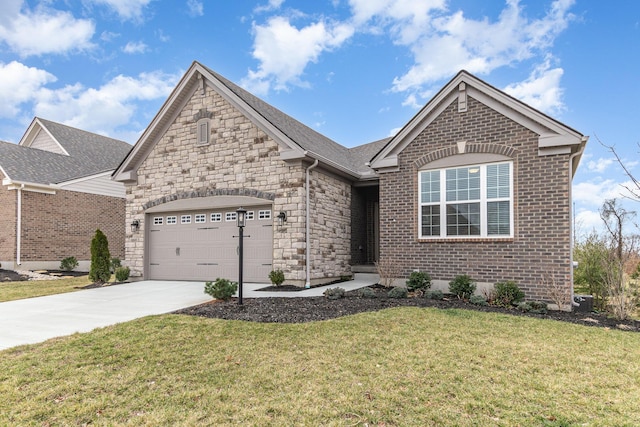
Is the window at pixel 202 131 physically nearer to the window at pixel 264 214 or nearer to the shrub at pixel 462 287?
the window at pixel 264 214

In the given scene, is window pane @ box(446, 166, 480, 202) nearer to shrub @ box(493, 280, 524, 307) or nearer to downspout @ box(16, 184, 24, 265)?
shrub @ box(493, 280, 524, 307)

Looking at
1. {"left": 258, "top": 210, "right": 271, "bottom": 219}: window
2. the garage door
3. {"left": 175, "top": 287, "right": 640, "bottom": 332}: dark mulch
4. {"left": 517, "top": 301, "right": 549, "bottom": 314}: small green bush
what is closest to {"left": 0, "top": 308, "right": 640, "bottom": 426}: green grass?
{"left": 175, "top": 287, "right": 640, "bottom": 332}: dark mulch

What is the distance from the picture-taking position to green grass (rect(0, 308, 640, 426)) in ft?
11.7

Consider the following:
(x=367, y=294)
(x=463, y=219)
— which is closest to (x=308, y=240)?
(x=367, y=294)

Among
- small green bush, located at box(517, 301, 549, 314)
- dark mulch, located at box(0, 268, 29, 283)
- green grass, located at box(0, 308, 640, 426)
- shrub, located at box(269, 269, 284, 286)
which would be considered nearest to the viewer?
green grass, located at box(0, 308, 640, 426)

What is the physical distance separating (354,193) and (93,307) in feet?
30.0

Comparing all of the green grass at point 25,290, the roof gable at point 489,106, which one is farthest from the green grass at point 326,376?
the green grass at point 25,290

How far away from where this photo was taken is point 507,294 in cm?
873

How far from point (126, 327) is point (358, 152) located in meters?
12.9

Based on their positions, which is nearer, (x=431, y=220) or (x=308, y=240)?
(x=431, y=220)

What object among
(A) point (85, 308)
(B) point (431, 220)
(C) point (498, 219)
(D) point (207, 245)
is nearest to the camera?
(A) point (85, 308)

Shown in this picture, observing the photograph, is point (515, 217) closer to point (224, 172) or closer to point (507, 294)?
point (507, 294)

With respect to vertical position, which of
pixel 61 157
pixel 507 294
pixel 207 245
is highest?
pixel 61 157

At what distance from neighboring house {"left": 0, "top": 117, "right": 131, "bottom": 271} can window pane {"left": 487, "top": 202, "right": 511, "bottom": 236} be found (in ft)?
61.8
